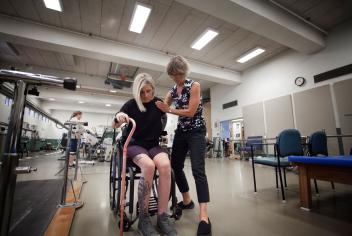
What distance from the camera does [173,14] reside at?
4.33 m

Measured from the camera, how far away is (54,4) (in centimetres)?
397

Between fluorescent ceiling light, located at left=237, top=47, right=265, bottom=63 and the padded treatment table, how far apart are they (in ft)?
17.0

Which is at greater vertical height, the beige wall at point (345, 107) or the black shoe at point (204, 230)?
the beige wall at point (345, 107)

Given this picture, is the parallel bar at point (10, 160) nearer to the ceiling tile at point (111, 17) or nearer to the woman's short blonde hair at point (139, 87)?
the woman's short blonde hair at point (139, 87)

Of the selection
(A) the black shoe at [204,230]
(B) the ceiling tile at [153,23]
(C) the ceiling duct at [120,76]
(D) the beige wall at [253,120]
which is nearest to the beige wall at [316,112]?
(D) the beige wall at [253,120]

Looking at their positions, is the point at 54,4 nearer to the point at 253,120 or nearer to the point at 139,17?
the point at 139,17

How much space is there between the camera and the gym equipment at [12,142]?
22.5 inches

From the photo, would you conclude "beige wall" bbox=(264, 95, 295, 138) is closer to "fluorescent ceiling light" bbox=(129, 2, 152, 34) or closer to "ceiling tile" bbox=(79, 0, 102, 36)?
"fluorescent ceiling light" bbox=(129, 2, 152, 34)

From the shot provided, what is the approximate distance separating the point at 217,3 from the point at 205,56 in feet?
9.80

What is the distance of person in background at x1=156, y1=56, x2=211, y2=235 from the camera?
53.3 inches

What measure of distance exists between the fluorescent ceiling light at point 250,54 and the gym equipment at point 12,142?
6525mm

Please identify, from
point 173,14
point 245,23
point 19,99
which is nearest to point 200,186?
point 19,99

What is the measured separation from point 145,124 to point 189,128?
0.37 metres

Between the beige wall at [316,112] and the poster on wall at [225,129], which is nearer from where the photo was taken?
the beige wall at [316,112]
